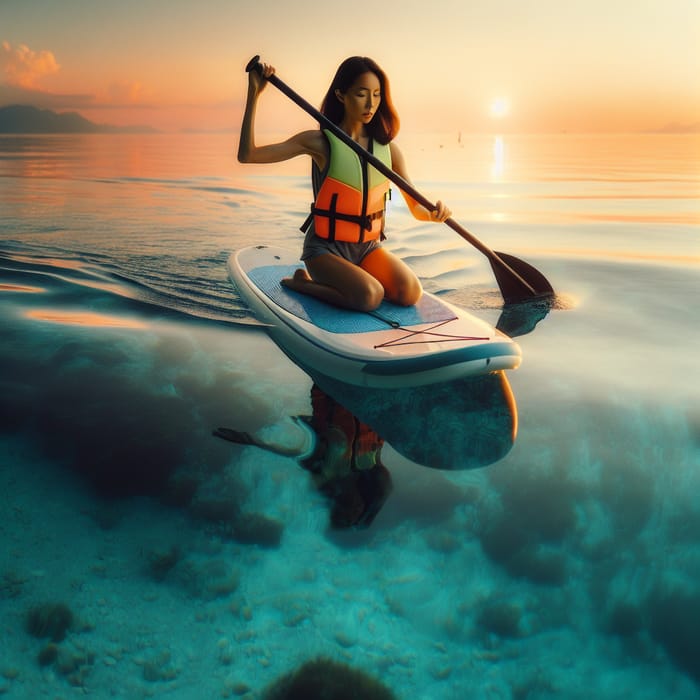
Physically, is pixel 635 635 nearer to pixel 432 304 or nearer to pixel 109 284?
pixel 432 304

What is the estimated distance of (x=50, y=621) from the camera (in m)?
1.99

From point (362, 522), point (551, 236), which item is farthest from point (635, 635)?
point (551, 236)

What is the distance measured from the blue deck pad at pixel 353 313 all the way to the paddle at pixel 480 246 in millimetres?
585

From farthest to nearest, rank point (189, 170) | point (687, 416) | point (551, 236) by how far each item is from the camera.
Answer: point (189, 170) < point (551, 236) < point (687, 416)

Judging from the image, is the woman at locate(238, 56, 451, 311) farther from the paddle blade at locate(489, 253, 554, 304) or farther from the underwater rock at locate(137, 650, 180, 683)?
the underwater rock at locate(137, 650, 180, 683)

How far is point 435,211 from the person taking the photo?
13.8 ft

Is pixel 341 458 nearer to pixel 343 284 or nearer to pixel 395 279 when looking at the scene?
pixel 343 284

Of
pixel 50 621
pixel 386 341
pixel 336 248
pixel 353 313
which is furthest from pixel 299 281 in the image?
pixel 50 621

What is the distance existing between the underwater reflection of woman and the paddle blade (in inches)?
86.5

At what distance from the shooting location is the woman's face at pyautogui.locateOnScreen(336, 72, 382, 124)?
3971 mm

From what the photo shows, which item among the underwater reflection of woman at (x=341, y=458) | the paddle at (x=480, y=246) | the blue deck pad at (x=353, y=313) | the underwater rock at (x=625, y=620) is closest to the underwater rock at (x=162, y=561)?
the underwater reflection of woman at (x=341, y=458)

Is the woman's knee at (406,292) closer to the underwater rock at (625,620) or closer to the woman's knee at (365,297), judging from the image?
the woman's knee at (365,297)

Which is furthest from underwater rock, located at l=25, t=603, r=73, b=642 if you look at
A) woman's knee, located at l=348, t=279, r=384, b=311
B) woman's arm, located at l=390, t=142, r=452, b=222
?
woman's arm, located at l=390, t=142, r=452, b=222

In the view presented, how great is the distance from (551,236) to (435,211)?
16.4 ft
